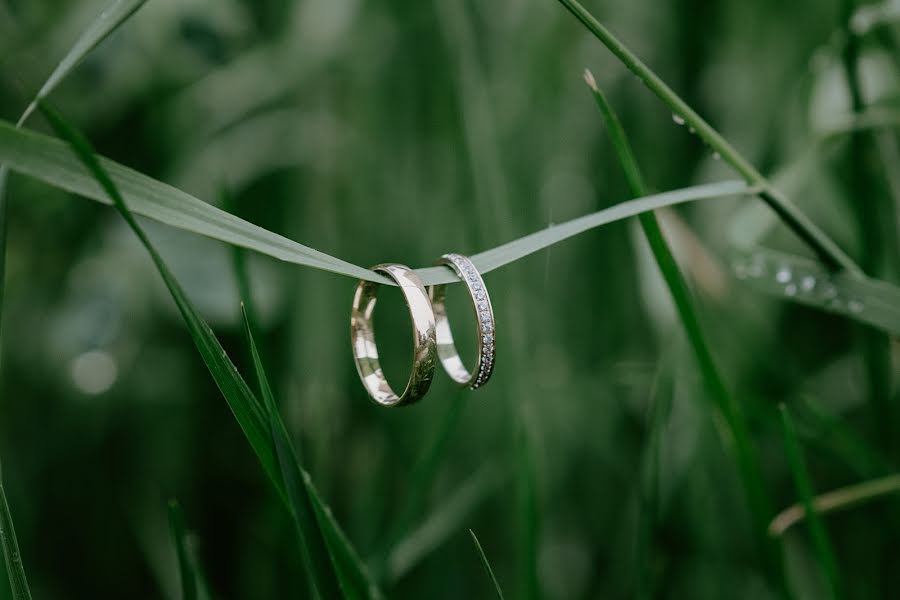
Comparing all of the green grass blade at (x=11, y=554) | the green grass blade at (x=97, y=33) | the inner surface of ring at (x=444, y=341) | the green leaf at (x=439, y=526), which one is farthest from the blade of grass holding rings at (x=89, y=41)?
the green leaf at (x=439, y=526)

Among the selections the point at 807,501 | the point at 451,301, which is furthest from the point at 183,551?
the point at 451,301

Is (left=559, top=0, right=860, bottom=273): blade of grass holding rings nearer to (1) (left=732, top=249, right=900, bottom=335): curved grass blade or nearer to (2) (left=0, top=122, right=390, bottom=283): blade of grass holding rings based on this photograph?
(1) (left=732, top=249, right=900, bottom=335): curved grass blade

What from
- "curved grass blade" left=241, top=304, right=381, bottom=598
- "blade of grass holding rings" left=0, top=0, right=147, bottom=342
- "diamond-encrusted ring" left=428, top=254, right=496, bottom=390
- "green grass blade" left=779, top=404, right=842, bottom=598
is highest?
"blade of grass holding rings" left=0, top=0, right=147, bottom=342

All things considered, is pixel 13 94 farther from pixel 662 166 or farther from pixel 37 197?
pixel 662 166

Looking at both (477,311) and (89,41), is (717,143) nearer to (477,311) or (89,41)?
(477,311)

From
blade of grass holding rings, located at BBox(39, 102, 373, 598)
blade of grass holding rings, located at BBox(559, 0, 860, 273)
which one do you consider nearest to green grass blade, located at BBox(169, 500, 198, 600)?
blade of grass holding rings, located at BBox(39, 102, 373, 598)

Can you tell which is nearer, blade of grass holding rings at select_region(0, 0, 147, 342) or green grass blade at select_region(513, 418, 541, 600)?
blade of grass holding rings at select_region(0, 0, 147, 342)
